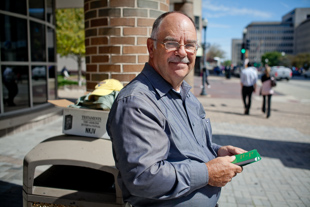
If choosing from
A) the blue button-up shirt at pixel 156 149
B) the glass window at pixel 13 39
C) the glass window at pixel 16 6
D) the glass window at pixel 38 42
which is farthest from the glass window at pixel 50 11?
the blue button-up shirt at pixel 156 149

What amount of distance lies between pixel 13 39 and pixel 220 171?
812 cm

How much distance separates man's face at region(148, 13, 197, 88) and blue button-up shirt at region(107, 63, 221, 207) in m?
0.06

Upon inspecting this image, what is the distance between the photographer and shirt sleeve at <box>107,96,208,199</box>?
123 centimetres

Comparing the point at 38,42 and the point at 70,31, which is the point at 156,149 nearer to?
the point at 38,42

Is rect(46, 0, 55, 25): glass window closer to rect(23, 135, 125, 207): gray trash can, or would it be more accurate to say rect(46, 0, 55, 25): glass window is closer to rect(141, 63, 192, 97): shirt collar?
rect(23, 135, 125, 207): gray trash can

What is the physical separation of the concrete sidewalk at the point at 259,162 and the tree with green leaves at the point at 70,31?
12.4 meters

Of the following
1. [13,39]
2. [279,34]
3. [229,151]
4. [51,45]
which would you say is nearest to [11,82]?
[13,39]

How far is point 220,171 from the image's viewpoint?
1421 mm

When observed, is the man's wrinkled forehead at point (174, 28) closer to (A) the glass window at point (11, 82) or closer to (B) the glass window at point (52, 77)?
(A) the glass window at point (11, 82)

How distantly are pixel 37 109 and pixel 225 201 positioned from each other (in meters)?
5.32

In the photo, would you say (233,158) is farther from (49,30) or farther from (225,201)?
(49,30)

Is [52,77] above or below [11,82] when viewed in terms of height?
above

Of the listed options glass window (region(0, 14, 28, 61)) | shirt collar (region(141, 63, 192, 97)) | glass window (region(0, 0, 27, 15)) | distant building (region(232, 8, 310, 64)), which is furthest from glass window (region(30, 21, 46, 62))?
distant building (region(232, 8, 310, 64))

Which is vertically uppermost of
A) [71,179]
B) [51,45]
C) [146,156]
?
[51,45]
